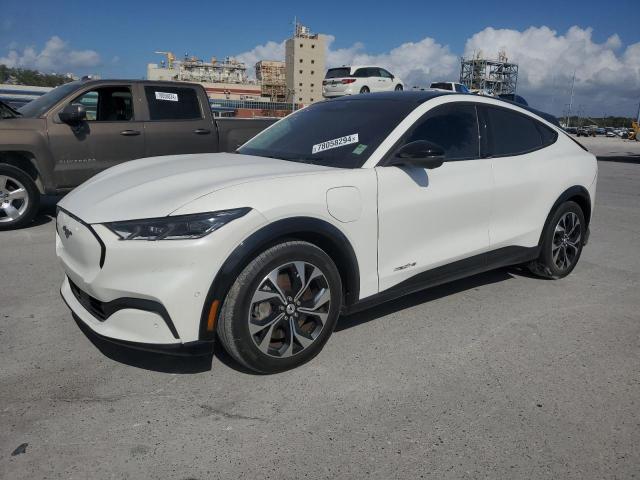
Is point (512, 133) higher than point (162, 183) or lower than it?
higher

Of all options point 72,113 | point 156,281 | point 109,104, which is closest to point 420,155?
point 156,281

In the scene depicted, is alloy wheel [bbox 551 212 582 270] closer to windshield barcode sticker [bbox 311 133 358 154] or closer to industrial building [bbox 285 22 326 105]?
windshield barcode sticker [bbox 311 133 358 154]

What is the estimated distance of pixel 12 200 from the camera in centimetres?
632

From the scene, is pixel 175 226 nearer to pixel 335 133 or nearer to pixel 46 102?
pixel 335 133

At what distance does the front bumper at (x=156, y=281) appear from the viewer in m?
2.49

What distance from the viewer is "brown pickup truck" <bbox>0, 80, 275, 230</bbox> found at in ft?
20.6

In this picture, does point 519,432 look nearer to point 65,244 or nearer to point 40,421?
point 40,421

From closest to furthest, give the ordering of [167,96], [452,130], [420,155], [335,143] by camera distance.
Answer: [420,155] → [335,143] → [452,130] → [167,96]

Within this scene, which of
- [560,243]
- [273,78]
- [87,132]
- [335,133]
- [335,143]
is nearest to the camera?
[335,143]

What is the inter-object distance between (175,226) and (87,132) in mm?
4802

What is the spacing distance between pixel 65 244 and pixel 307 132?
1831 millimetres

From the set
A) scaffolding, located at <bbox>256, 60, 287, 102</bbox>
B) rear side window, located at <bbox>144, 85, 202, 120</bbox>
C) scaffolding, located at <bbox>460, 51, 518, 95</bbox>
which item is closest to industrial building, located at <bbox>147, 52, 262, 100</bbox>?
scaffolding, located at <bbox>256, 60, 287, 102</bbox>

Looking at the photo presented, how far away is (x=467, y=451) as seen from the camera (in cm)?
230

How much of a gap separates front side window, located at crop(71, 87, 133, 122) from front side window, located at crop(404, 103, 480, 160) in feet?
15.9
